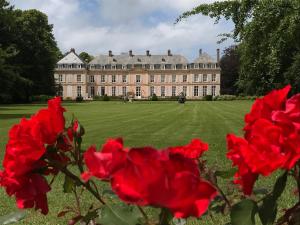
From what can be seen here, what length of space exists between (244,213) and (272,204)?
0.06 metres

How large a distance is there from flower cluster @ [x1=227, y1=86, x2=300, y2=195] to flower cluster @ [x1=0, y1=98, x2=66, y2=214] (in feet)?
1.35

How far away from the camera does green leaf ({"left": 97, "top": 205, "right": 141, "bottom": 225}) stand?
3.22ft

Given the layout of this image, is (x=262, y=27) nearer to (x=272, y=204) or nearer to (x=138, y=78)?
(x=272, y=204)

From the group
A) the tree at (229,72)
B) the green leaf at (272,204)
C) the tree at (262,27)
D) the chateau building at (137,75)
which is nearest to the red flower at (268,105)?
the green leaf at (272,204)

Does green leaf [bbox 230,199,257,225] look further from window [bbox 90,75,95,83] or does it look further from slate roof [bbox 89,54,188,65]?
window [bbox 90,75,95,83]

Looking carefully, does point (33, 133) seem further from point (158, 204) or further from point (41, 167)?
point (158, 204)

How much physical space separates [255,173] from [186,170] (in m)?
0.24

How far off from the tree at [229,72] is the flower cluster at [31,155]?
77632 mm

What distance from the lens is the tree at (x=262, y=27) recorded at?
935 cm

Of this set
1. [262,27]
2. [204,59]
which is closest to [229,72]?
[204,59]

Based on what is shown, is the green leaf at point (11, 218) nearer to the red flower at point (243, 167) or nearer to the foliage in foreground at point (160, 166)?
the foliage in foreground at point (160, 166)

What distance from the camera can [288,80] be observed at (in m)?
42.7

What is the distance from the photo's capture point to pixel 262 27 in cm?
974

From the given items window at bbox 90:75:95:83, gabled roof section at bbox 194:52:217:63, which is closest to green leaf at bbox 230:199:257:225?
gabled roof section at bbox 194:52:217:63
